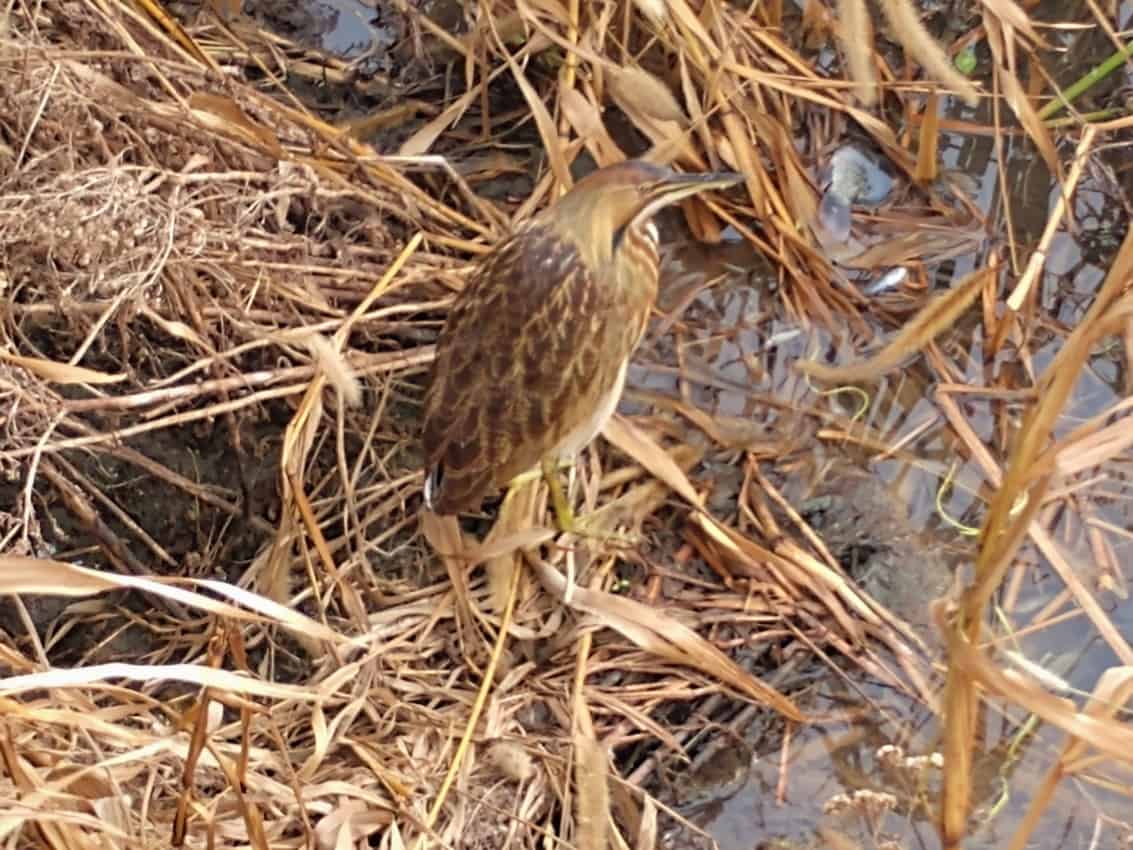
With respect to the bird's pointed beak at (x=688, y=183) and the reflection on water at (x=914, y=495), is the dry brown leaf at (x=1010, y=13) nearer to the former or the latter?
the reflection on water at (x=914, y=495)

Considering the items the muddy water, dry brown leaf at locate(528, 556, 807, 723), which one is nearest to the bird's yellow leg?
dry brown leaf at locate(528, 556, 807, 723)

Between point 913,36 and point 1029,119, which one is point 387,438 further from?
point 1029,119

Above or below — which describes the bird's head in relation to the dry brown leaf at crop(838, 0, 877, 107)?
below

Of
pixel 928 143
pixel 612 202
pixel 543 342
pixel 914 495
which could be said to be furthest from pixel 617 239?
pixel 928 143

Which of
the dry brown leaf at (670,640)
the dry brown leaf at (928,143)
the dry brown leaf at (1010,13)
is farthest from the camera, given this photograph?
the dry brown leaf at (928,143)

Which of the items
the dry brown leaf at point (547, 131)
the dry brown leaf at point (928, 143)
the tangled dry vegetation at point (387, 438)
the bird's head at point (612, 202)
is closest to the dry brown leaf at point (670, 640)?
the tangled dry vegetation at point (387, 438)

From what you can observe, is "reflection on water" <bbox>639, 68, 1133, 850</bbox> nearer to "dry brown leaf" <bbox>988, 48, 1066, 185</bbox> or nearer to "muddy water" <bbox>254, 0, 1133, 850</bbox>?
"muddy water" <bbox>254, 0, 1133, 850</bbox>
